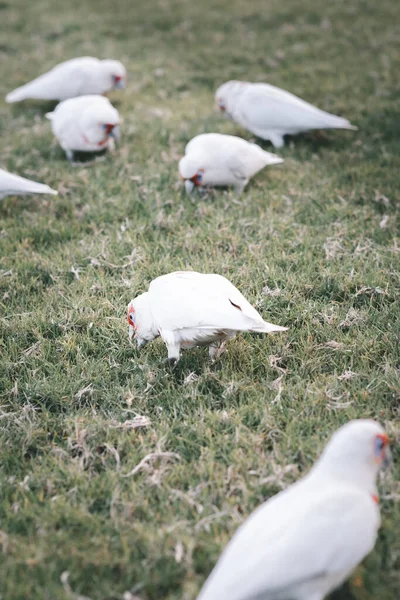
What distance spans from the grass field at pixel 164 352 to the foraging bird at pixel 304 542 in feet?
0.79

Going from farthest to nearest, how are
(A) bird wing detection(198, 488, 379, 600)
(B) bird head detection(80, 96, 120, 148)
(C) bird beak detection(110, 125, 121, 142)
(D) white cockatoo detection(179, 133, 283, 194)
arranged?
(C) bird beak detection(110, 125, 121, 142), (B) bird head detection(80, 96, 120, 148), (D) white cockatoo detection(179, 133, 283, 194), (A) bird wing detection(198, 488, 379, 600)

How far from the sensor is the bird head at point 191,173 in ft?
13.4

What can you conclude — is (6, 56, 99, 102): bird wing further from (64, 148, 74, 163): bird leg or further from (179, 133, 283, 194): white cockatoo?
(179, 133, 283, 194): white cockatoo

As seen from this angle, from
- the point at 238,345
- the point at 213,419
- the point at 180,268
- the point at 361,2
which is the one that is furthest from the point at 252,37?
the point at 213,419

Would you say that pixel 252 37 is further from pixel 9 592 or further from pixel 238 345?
pixel 9 592

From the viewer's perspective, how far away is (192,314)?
2537mm

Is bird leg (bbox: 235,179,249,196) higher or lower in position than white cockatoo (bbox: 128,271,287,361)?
lower

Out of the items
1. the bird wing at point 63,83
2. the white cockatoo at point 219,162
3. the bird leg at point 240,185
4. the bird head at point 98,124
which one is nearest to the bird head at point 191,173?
the white cockatoo at point 219,162

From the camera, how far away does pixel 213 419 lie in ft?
8.00

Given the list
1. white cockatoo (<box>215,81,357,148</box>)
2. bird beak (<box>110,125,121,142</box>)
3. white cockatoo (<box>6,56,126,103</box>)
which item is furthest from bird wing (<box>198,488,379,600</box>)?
white cockatoo (<box>6,56,126,103</box>)

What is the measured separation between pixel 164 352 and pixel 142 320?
24cm

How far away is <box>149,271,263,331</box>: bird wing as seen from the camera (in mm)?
2471

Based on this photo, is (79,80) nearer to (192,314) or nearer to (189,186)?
(189,186)

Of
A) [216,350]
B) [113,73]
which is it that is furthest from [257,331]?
[113,73]
